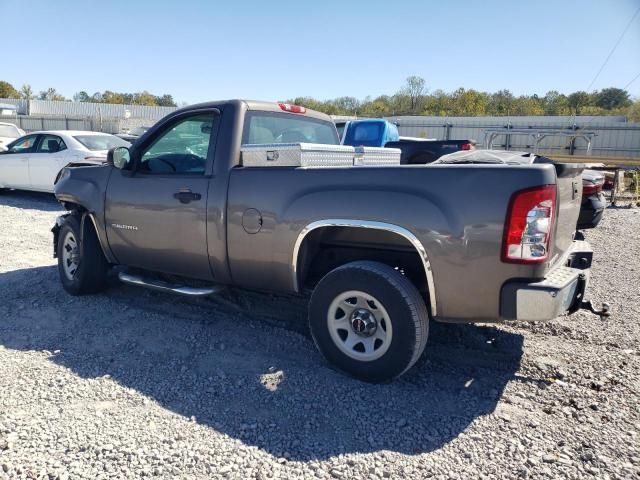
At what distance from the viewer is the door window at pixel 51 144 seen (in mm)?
11109

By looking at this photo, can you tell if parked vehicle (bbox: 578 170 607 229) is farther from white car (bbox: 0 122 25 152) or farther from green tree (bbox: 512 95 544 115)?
green tree (bbox: 512 95 544 115)

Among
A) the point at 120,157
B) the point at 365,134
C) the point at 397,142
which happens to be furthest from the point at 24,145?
the point at 120,157

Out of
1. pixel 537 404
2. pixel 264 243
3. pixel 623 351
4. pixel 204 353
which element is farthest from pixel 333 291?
pixel 623 351

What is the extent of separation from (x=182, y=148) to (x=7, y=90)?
8999 centimetres

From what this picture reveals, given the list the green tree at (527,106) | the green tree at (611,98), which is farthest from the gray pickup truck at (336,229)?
the green tree at (611,98)

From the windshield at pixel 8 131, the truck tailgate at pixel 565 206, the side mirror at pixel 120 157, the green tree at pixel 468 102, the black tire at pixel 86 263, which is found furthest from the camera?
the green tree at pixel 468 102

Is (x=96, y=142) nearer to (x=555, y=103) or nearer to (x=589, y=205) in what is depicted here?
(x=589, y=205)

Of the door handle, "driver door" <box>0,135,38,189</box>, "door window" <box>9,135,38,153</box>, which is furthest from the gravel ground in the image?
"door window" <box>9,135,38,153</box>

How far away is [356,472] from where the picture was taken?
256 cm

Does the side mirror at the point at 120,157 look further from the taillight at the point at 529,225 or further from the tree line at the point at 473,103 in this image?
the tree line at the point at 473,103

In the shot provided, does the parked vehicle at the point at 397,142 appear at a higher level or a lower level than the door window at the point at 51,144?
higher

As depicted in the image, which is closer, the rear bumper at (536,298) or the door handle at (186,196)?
the rear bumper at (536,298)

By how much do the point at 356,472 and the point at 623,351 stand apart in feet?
8.72

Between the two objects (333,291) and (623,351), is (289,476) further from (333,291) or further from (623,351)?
(623,351)
